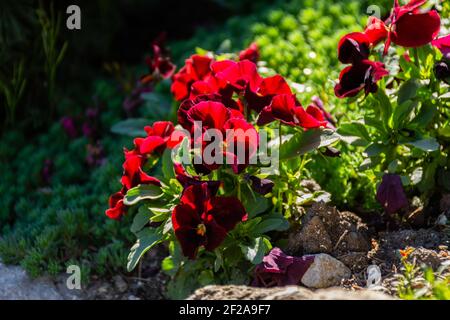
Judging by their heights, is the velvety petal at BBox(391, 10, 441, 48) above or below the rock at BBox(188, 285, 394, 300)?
above

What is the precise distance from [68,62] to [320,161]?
233cm

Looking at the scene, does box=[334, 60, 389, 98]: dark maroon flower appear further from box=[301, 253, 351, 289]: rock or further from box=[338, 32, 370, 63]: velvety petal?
box=[301, 253, 351, 289]: rock

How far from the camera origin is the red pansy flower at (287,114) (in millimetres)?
2723

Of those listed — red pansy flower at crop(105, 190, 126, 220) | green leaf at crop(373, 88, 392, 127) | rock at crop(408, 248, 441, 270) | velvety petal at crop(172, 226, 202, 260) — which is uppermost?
green leaf at crop(373, 88, 392, 127)

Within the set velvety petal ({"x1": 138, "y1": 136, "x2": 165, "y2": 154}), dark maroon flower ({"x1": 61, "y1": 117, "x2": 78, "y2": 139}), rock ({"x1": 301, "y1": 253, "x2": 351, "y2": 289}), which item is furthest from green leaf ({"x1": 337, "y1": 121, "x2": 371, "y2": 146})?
dark maroon flower ({"x1": 61, "y1": 117, "x2": 78, "y2": 139})

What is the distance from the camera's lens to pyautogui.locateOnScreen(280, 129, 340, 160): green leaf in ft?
9.38

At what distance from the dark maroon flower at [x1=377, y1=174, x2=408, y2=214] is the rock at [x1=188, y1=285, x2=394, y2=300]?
25.7 inches

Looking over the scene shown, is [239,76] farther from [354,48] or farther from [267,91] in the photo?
[354,48]

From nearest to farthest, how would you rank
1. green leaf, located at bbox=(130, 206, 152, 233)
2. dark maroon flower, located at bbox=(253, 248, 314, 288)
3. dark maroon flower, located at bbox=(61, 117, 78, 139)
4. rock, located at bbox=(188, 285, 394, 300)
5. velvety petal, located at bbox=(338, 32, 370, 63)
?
rock, located at bbox=(188, 285, 394, 300) → dark maroon flower, located at bbox=(253, 248, 314, 288) → velvety petal, located at bbox=(338, 32, 370, 63) → green leaf, located at bbox=(130, 206, 152, 233) → dark maroon flower, located at bbox=(61, 117, 78, 139)

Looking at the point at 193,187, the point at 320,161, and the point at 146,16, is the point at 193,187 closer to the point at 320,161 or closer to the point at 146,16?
the point at 320,161

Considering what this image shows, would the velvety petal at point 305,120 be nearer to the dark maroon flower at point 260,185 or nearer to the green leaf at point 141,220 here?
the dark maroon flower at point 260,185

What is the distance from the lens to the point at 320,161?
337 cm
